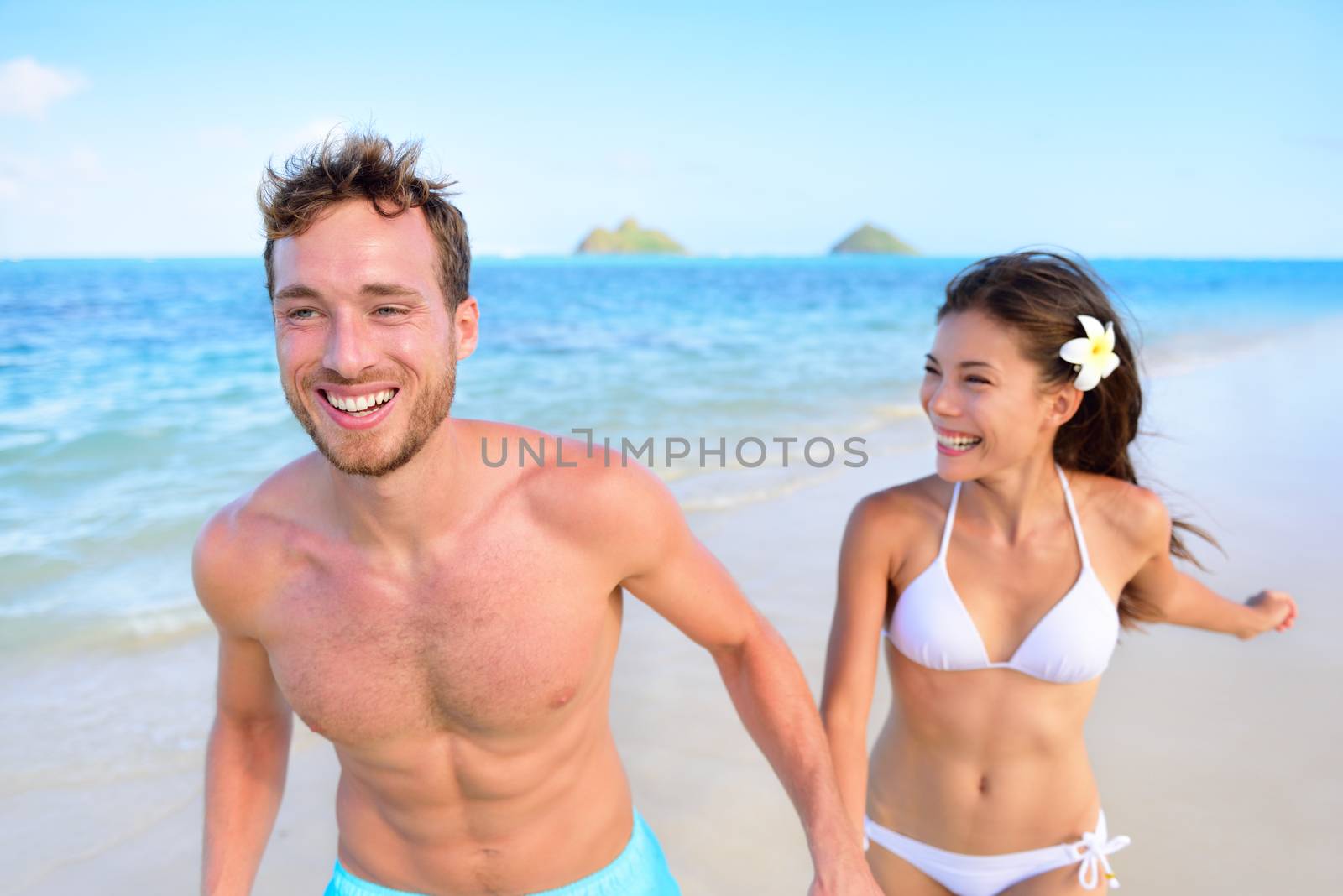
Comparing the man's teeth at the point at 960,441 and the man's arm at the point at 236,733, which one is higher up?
the man's teeth at the point at 960,441

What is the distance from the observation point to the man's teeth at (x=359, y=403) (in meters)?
1.98

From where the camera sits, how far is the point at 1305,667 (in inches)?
177

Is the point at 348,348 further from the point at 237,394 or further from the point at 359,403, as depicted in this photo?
the point at 237,394

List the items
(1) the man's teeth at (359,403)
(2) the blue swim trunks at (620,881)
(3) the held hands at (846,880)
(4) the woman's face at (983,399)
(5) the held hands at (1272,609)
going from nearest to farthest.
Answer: (3) the held hands at (846,880), (1) the man's teeth at (359,403), (2) the blue swim trunks at (620,881), (4) the woman's face at (983,399), (5) the held hands at (1272,609)

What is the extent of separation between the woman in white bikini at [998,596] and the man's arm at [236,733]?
1431 mm

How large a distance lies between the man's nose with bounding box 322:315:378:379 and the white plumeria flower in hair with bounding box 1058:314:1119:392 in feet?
5.69

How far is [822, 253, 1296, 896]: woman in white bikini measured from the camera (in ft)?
8.20

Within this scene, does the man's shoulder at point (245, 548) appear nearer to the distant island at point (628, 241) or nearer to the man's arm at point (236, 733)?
the man's arm at point (236, 733)

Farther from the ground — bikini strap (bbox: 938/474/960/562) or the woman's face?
the woman's face

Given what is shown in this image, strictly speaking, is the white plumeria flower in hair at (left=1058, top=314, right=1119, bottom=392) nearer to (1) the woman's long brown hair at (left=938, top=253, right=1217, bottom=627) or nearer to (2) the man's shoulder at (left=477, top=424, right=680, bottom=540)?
(1) the woman's long brown hair at (left=938, top=253, right=1217, bottom=627)

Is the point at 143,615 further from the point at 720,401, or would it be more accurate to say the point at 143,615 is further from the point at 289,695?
the point at 720,401

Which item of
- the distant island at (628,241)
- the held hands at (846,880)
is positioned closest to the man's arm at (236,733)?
the held hands at (846,880)

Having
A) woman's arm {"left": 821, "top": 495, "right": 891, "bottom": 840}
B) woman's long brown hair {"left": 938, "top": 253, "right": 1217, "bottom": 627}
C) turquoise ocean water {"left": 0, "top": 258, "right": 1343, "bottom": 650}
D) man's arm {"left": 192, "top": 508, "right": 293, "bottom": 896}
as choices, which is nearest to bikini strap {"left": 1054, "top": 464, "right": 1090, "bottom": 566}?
woman's long brown hair {"left": 938, "top": 253, "right": 1217, "bottom": 627}

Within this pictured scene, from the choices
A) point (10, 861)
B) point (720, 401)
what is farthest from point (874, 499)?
point (720, 401)
